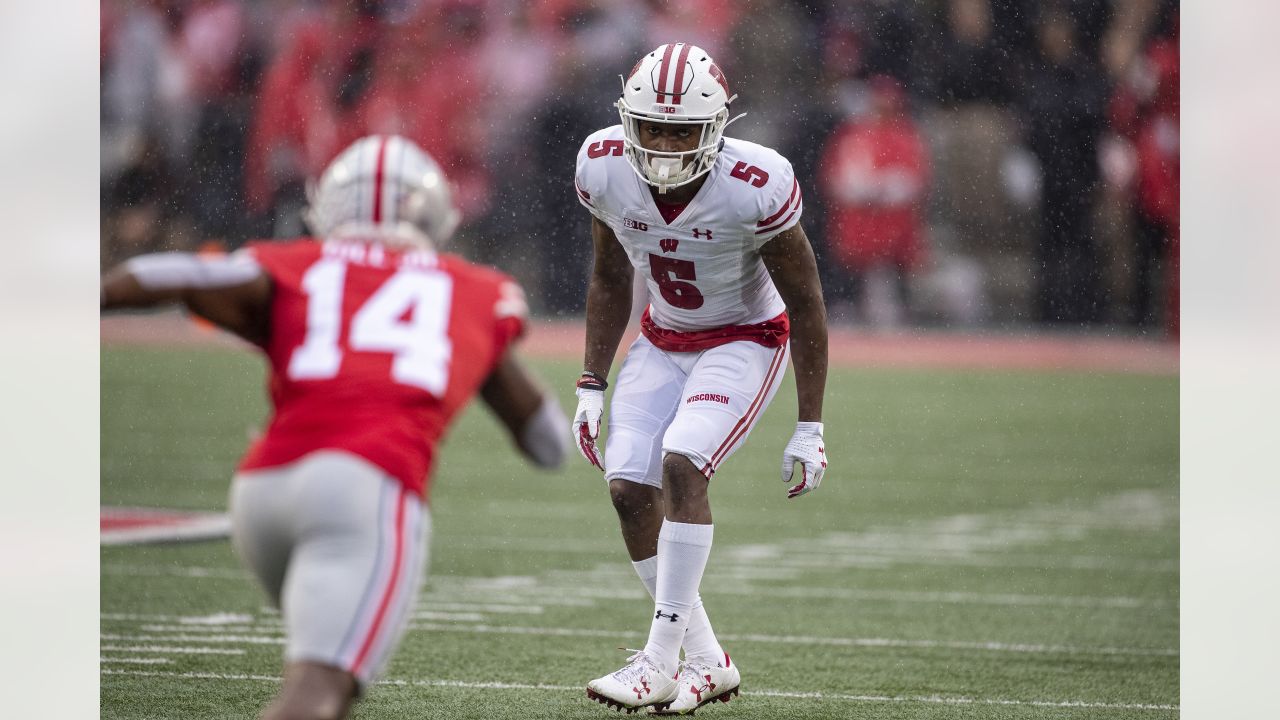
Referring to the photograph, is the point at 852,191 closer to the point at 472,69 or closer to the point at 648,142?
the point at 472,69

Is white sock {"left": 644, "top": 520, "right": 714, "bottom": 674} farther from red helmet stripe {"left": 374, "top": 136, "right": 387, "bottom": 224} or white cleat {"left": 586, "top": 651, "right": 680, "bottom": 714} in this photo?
red helmet stripe {"left": 374, "top": 136, "right": 387, "bottom": 224}

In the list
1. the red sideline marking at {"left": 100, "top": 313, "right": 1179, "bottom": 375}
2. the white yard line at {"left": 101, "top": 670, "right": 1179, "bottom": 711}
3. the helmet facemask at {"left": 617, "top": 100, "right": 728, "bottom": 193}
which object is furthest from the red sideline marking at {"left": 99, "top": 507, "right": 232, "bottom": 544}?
the red sideline marking at {"left": 100, "top": 313, "right": 1179, "bottom": 375}

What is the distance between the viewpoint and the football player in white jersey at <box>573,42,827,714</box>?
11.2ft

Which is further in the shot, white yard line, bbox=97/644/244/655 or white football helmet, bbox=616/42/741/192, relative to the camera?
white yard line, bbox=97/644/244/655

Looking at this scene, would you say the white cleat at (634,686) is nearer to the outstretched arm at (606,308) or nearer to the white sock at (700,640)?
the white sock at (700,640)

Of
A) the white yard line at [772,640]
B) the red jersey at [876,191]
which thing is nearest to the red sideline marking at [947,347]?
the red jersey at [876,191]

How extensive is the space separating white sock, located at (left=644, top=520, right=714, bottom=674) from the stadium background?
128 cm

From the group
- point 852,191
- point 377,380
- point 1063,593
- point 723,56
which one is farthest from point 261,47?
point 377,380

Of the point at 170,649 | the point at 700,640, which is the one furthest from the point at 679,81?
the point at 170,649

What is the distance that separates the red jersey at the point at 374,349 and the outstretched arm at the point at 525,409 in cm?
6

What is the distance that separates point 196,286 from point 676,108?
1.33 m

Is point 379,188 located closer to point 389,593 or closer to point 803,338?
point 389,593

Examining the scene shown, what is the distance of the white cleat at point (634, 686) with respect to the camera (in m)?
3.38
